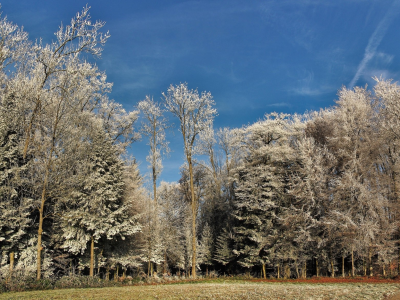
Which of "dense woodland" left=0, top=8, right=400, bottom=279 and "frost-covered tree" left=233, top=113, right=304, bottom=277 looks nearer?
"dense woodland" left=0, top=8, right=400, bottom=279

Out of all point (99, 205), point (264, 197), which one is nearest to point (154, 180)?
point (99, 205)

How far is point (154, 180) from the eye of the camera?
26109 millimetres

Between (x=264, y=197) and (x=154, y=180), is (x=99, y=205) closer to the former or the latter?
(x=154, y=180)

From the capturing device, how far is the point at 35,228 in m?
17.8

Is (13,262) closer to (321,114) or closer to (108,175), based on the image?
(108,175)

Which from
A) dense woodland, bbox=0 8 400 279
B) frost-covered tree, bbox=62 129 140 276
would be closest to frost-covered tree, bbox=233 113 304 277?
dense woodland, bbox=0 8 400 279

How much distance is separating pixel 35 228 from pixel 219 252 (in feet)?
61.0

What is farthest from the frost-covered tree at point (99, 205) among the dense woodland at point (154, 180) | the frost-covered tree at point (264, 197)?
the frost-covered tree at point (264, 197)

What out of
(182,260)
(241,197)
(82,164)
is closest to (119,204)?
(82,164)

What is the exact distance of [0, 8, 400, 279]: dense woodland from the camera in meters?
15.5

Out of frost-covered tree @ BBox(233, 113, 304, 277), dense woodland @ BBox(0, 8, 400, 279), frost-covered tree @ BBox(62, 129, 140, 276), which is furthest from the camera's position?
frost-covered tree @ BBox(233, 113, 304, 277)

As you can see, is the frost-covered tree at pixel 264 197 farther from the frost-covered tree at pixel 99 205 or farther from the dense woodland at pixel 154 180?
the frost-covered tree at pixel 99 205

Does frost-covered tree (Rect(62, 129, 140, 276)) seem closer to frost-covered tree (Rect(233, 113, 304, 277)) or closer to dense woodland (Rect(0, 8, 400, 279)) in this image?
dense woodland (Rect(0, 8, 400, 279))

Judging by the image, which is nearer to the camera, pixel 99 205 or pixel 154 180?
pixel 99 205
